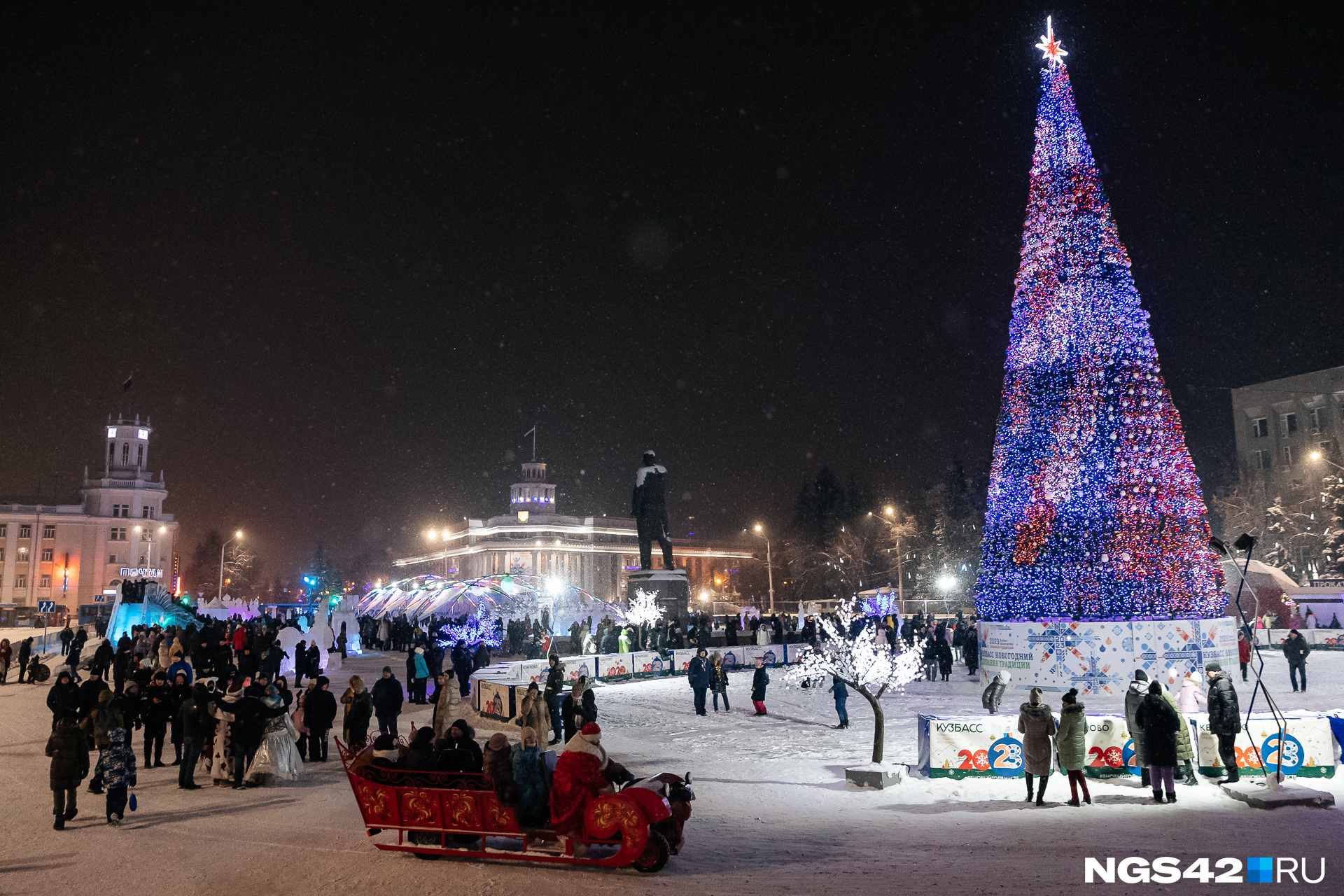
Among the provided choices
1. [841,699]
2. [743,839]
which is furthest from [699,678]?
[743,839]

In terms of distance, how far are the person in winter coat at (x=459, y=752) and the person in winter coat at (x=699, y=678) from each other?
10.9m

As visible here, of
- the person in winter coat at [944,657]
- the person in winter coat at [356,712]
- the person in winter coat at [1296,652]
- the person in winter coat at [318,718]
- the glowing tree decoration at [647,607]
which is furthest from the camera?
the glowing tree decoration at [647,607]

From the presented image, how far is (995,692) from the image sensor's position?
17.9m

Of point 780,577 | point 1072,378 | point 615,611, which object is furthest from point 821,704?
point 780,577

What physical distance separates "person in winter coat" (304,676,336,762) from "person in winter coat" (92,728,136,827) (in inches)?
150

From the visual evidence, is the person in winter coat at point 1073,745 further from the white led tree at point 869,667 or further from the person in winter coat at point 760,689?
the person in winter coat at point 760,689

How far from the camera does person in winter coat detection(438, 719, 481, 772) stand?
9.24 metres

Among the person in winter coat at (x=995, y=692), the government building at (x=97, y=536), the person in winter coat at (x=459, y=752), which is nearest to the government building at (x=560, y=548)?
the government building at (x=97, y=536)

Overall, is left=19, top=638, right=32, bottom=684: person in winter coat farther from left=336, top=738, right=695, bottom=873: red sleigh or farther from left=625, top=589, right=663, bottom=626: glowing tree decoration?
left=336, top=738, right=695, bottom=873: red sleigh

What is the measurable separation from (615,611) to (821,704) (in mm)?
22285

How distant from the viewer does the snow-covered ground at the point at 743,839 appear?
8.13 m

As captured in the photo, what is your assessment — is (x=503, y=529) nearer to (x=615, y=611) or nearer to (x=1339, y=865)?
(x=615, y=611)

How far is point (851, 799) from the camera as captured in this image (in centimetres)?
1169

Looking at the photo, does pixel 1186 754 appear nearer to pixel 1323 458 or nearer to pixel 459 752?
pixel 459 752
